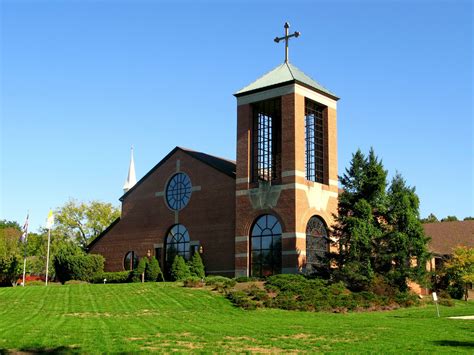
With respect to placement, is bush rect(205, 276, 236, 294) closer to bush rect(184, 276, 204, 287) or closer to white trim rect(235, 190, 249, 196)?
bush rect(184, 276, 204, 287)

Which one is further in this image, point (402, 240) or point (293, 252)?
point (293, 252)

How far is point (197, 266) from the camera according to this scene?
43875 millimetres

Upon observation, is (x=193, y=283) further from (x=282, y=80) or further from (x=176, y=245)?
(x=282, y=80)

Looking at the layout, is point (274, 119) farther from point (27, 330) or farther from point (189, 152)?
point (27, 330)

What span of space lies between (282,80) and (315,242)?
37.0 ft

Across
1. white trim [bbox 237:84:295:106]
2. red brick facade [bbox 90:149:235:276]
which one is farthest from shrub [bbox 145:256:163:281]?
white trim [bbox 237:84:295:106]

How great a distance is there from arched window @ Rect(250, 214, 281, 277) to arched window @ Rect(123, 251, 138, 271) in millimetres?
13305

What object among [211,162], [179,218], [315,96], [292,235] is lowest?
[292,235]

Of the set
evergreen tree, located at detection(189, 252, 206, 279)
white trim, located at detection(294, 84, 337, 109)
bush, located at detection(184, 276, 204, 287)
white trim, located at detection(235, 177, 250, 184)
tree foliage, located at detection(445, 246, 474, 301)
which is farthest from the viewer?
tree foliage, located at detection(445, 246, 474, 301)

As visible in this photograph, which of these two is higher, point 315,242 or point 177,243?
point 177,243

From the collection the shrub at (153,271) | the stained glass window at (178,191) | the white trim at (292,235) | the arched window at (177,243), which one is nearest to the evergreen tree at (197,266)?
the shrub at (153,271)

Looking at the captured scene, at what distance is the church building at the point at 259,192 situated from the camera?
40.7m

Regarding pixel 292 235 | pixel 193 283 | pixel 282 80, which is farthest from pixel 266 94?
pixel 193 283

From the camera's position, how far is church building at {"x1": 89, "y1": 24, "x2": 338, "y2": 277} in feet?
133
